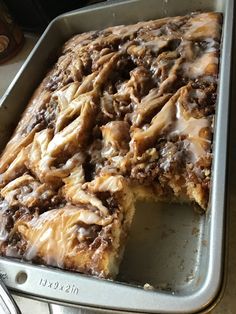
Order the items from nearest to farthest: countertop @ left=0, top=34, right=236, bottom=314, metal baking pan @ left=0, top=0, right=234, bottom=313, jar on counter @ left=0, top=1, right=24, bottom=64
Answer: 1. metal baking pan @ left=0, top=0, right=234, bottom=313
2. countertop @ left=0, top=34, right=236, bottom=314
3. jar on counter @ left=0, top=1, right=24, bottom=64

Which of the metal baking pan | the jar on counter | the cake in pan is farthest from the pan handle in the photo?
the jar on counter

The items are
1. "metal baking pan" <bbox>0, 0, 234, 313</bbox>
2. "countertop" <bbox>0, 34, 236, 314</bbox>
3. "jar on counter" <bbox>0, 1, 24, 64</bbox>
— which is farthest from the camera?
"jar on counter" <bbox>0, 1, 24, 64</bbox>

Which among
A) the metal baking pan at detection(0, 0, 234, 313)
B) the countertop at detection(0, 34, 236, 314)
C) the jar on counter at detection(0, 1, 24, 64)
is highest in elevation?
the jar on counter at detection(0, 1, 24, 64)

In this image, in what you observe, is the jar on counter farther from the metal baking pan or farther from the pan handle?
the pan handle

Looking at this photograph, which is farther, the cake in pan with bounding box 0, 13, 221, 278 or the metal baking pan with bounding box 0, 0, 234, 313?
the cake in pan with bounding box 0, 13, 221, 278

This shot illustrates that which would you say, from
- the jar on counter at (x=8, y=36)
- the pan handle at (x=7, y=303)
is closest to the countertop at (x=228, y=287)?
the pan handle at (x=7, y=303)

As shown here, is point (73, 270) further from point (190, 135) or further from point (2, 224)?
point (190, 135)

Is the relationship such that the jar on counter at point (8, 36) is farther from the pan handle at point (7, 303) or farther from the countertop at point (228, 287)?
the pan handle at point (7, 303)
